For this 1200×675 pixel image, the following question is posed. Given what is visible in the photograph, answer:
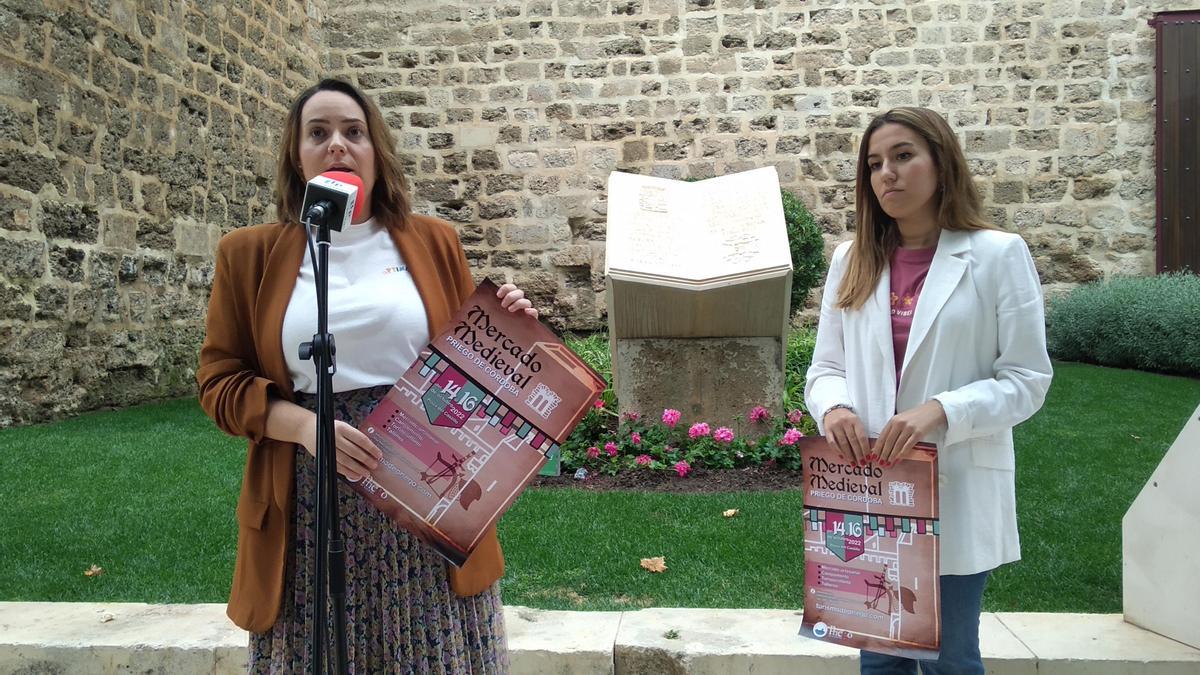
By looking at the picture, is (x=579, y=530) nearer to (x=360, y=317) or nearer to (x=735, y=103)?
(x=360, y=317)

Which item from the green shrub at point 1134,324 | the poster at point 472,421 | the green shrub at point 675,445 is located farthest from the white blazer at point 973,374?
the green shrub at point 1134,324

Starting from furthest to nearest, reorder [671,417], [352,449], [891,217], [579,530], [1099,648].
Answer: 1. [671,417]
2. [579,530]
3. [1099,648]
4. [891,217]
5. [352,449]

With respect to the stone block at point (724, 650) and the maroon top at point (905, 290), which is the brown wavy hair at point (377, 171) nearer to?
the maroon top at point (905, 290)

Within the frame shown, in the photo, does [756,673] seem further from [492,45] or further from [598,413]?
[492,45]

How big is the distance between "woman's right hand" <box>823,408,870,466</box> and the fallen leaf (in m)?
1.57

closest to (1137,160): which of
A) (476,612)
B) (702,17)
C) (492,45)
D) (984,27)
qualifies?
(984,27)

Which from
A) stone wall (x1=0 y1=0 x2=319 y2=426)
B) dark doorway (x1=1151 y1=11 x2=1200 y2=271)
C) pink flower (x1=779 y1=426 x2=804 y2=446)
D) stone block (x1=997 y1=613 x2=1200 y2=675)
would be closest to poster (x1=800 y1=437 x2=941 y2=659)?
stone block (x1=997 y1=613 x2=1200 y2=675)

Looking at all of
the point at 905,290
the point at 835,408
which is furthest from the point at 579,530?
the point at 905,290

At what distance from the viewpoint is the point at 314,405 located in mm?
1518

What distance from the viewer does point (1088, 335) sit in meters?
8.05

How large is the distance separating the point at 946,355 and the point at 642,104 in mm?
8191

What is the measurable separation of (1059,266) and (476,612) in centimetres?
921

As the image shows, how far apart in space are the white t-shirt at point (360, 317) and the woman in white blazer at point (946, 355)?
2.78 ft

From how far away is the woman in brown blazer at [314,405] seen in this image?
4.89ft
